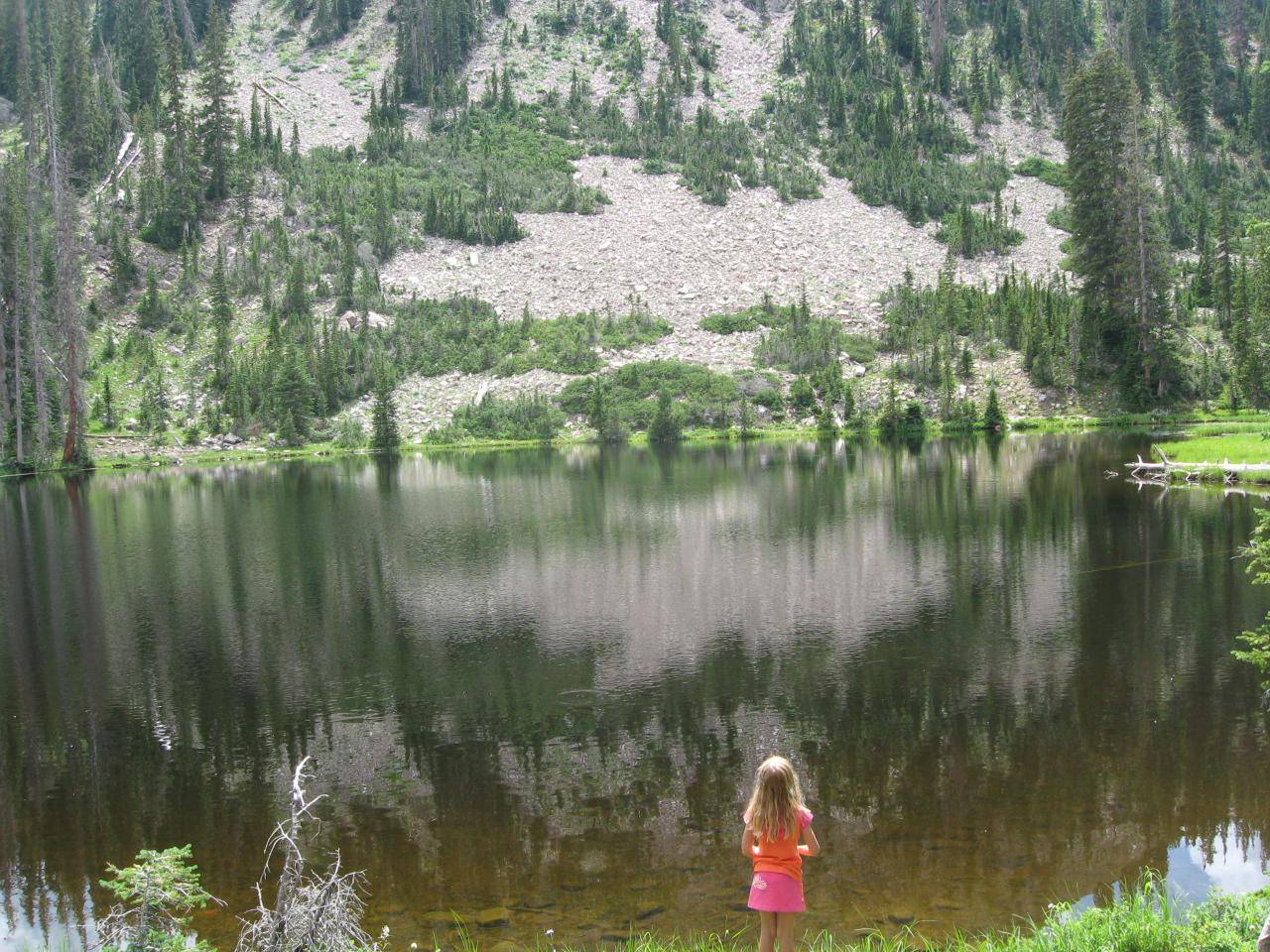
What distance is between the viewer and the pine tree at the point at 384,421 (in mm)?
100188

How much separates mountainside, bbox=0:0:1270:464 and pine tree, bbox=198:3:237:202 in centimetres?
50

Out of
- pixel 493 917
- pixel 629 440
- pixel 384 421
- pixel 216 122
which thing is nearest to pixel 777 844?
pixel 493 917

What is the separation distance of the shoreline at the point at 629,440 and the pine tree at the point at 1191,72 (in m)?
95.3

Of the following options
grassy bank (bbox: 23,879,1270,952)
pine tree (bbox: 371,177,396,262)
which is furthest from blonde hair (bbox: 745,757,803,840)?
pine tree (bbox: 371,177,396,262)

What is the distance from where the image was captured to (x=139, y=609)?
1040 inches

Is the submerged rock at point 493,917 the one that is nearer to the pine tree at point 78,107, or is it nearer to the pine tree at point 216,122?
the pine tree at point 216,122

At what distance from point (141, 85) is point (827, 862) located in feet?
565

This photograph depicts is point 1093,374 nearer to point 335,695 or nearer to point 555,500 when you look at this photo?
point 555,500

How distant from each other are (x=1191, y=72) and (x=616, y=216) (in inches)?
3838

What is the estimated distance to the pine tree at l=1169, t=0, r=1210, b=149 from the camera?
153750 millimetres

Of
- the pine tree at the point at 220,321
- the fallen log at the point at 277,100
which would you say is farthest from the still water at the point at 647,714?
the fallen log at the point at 277,100

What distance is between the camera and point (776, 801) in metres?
7.17

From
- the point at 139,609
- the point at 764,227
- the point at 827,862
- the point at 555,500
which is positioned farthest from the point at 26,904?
the point at 764,227

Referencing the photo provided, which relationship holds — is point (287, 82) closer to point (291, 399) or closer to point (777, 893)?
point (291, 399)
